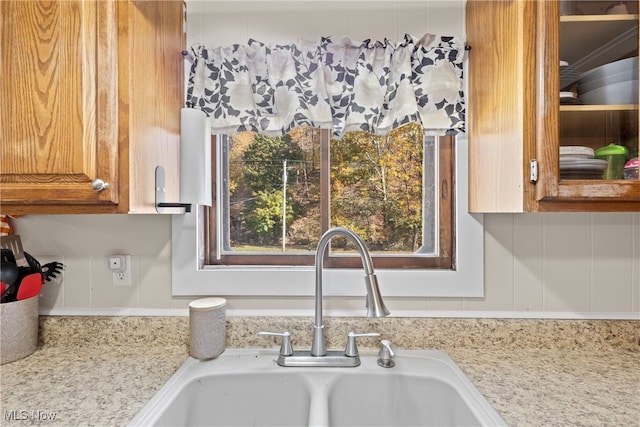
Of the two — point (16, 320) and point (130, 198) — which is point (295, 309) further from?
point (16, 320)

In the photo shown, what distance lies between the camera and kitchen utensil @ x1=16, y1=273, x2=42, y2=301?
39.4 inches

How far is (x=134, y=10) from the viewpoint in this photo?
86cm

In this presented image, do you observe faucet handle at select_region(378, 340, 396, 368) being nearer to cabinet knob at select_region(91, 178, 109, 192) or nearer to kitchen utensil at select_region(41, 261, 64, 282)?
cabinet knob at select_region(91, 178, 109, 192)

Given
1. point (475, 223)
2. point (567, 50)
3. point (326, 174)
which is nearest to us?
point (567, 50)

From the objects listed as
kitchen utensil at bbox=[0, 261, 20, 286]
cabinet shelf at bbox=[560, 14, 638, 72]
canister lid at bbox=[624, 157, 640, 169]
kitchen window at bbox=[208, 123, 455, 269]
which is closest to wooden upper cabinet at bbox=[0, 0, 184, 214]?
kitchen utensil at bbox=[0, 261, 20, 286]

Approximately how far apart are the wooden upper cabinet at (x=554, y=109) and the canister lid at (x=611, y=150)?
0.01m

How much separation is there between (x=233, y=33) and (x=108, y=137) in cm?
61

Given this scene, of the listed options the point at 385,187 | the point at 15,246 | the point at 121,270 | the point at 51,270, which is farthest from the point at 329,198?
the point at 15,246

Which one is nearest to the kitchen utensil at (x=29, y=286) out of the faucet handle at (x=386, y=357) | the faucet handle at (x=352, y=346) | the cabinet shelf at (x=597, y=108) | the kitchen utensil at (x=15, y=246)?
the kitchen utensil at (x=15, y=246)

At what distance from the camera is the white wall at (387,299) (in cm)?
111

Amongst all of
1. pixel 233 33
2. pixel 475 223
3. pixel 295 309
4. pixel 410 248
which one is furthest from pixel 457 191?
pixel 233 33

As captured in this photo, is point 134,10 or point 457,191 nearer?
point 134,10

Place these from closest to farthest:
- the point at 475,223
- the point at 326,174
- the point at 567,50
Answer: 1. the point at 567,50
2. the point at 475,223
3. the point at 326,174

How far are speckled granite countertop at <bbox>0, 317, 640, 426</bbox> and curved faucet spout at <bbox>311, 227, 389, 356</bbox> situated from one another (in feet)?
0.33
